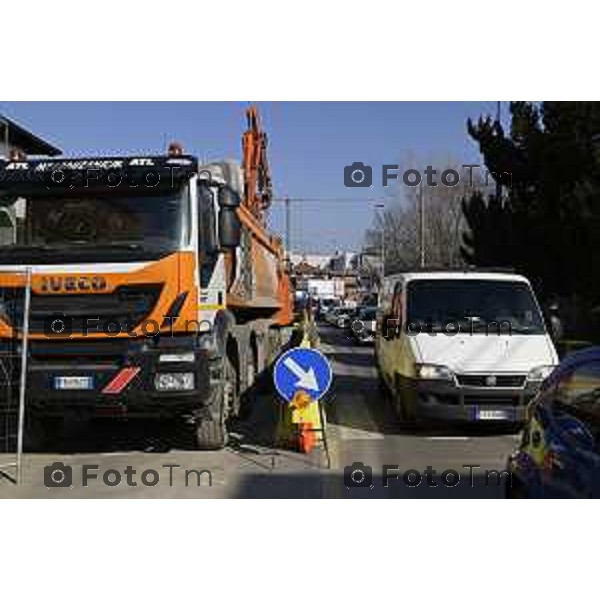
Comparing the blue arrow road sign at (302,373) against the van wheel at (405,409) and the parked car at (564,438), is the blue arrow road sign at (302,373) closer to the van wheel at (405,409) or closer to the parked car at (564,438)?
the van wheel at (405,409)

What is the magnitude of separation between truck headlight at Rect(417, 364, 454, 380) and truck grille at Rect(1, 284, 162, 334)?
3.45m

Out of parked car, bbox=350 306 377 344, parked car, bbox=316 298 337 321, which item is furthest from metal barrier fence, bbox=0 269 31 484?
parked car, bbox=316 298 337 321

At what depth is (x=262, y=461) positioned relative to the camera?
991 cm

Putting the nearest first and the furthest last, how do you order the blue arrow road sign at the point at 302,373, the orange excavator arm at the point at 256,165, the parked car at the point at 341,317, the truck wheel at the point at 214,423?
the blue arrow road sign at the point at 302,373, the truck wheel at the point at 214,423, the orange excavator arm at the point at 256,165, the parked car at the point at 341,317

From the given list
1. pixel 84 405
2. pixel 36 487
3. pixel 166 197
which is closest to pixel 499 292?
pixel 166 197

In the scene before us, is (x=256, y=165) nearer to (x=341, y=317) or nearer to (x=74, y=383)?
(x=74, y=383)

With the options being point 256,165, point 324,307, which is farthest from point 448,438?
point 324,307

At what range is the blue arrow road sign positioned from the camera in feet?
33.0

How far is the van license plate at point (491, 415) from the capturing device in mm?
11234

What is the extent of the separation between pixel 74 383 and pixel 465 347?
471cm

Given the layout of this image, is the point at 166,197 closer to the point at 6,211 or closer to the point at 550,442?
the point at 6,211

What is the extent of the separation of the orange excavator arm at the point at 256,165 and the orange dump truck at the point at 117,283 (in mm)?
7052

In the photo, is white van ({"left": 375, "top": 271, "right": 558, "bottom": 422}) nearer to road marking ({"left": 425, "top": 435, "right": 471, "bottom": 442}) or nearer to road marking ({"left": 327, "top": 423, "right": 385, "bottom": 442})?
road marking ({"left": 425, "top": 435, "right": 471, "bottom": 442})

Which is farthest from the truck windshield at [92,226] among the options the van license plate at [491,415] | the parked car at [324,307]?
the parked car at [324,307]
